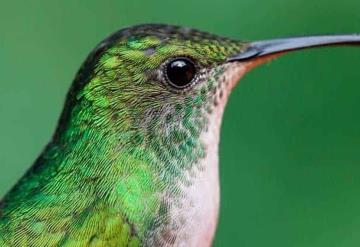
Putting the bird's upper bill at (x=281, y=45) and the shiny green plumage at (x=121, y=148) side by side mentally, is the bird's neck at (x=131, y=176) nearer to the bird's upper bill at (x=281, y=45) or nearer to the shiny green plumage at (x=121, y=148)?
the shiny green plumage at (x=121, y=148)

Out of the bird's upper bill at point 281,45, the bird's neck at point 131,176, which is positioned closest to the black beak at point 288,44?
the bird's upper bill at point 281,45

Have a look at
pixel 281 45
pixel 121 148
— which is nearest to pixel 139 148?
pixel 121 148

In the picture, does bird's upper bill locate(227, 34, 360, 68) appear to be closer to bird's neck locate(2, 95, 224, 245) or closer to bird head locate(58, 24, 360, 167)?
bird head locate(58, 24, 360, 167)

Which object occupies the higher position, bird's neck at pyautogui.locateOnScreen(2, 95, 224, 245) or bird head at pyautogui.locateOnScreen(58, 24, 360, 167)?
bird head at pyautogui.locateOnScreen(58, 24, 360, 167)

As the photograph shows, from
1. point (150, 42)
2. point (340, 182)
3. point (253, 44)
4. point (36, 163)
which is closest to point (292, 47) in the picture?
point (253, 44)

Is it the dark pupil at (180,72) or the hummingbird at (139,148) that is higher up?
the dark pupil at (180,72)

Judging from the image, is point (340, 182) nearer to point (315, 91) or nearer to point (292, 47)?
point (315, 91)

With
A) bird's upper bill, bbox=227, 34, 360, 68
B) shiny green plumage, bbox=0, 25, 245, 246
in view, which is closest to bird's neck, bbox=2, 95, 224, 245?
shiny green plumage, bbox=0, 25, 245, 246
